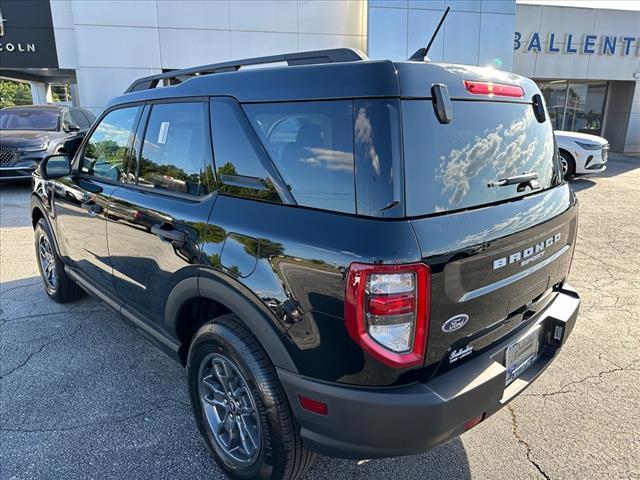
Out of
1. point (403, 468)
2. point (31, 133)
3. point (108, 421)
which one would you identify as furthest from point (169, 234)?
point (31, 133)

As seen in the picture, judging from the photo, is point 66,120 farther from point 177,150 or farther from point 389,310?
point 389,310

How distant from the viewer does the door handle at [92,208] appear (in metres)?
3.05

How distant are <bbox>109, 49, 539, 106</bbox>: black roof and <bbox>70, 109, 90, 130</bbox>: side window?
1051 centimetres

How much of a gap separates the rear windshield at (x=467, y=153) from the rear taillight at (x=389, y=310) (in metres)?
0.26

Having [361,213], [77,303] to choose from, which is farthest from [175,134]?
[77,303]

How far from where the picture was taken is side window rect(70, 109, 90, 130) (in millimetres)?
11211

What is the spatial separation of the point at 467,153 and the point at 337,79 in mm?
627

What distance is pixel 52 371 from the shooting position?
125 inches

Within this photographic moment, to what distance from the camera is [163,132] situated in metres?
2.59

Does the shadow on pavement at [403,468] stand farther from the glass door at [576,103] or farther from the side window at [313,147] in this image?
the glass door at [576,103]

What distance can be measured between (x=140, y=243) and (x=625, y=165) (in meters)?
16.0

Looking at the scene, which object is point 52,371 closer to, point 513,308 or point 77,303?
point 77,303

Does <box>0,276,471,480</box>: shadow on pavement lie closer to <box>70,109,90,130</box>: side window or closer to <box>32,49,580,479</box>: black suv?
<box>32,49,580,479</box>: black suv

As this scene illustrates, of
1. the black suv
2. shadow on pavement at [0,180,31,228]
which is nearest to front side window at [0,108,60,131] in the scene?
shadow on pavement at [0,180,31,228]
